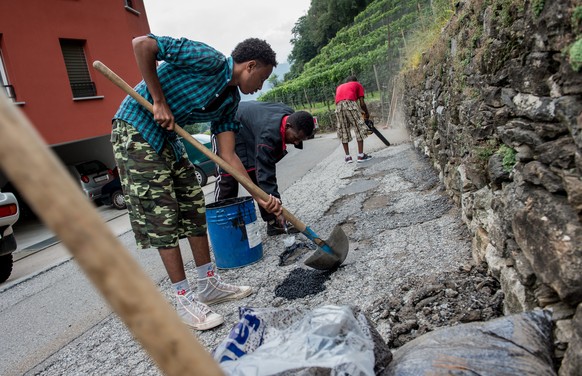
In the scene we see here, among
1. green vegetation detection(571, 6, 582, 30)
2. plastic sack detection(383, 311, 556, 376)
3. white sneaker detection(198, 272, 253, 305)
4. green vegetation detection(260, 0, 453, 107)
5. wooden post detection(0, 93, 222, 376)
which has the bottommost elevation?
white sneaker detection(198, 272, 253, 305)

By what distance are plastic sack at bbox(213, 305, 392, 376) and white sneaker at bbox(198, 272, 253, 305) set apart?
141 cm

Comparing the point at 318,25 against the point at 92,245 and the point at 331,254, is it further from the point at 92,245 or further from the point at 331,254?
the point at 92,245

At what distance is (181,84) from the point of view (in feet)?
9.03

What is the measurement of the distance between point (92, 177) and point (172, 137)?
363 inches

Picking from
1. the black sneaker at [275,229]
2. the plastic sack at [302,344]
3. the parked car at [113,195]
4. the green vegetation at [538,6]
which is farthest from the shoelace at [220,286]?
the parked car at [113,195]

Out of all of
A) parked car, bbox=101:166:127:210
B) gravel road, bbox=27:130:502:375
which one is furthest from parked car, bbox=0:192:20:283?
parked car, bbox=101:166:127:210

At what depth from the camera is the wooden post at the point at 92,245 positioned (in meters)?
0.56

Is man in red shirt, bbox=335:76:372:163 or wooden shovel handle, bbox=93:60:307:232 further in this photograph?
man in red shirt, bbox=335:76:372:163

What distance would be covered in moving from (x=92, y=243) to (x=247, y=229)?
125 inches

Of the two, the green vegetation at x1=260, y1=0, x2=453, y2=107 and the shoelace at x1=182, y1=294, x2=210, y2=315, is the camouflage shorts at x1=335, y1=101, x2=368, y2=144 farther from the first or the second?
the shoelace at x1=182, y1=294, x2=210, y2=315

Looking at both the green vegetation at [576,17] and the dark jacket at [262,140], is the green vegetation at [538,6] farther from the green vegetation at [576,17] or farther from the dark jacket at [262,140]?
the dark jacket at [262,140]

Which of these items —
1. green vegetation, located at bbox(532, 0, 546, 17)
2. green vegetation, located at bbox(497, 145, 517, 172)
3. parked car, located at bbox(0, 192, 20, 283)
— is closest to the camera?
green vegetation, located at bbox(532, 0, 546, 17)

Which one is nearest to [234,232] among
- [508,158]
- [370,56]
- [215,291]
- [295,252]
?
[295,252]

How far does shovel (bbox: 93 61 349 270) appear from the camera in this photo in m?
2.81
